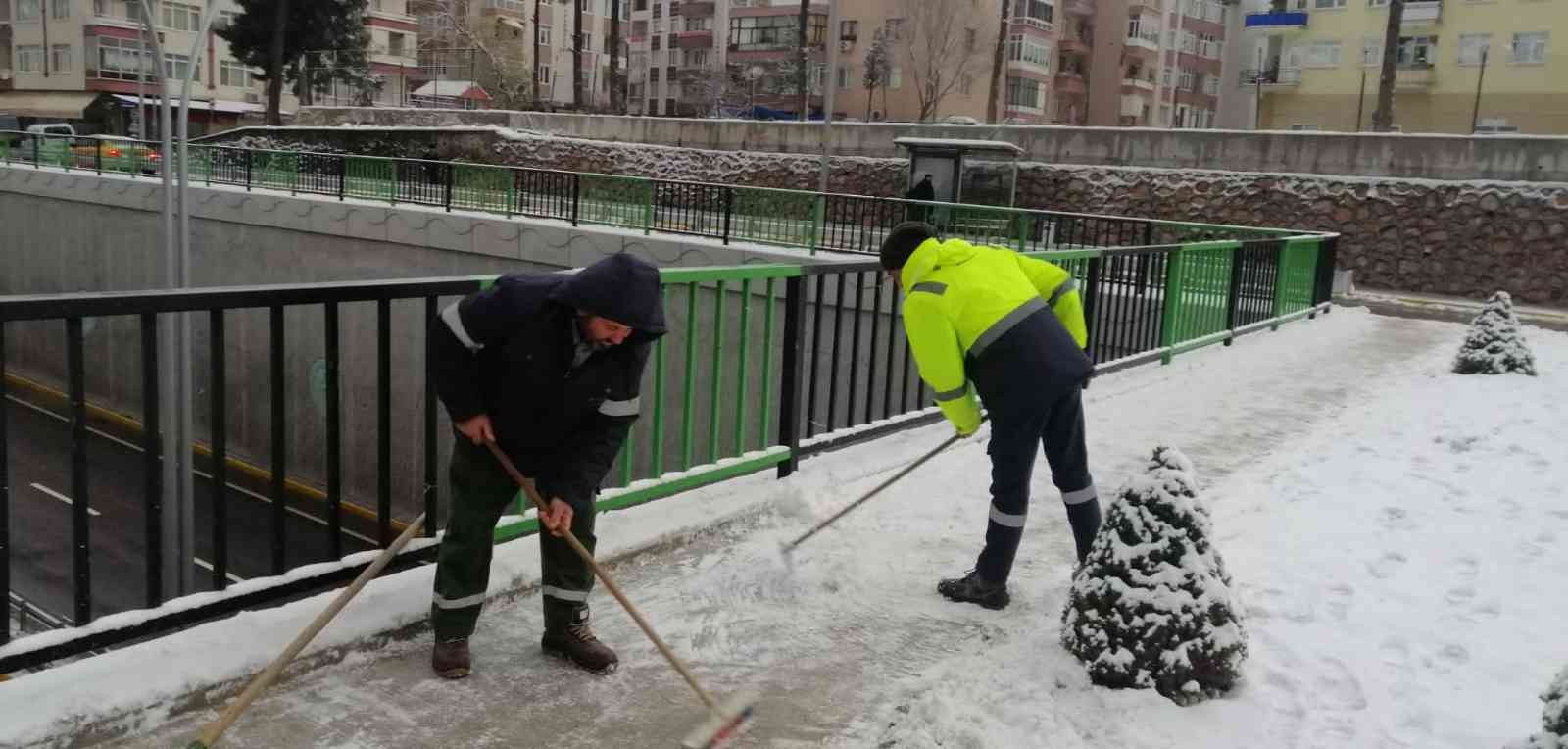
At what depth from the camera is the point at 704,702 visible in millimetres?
3514

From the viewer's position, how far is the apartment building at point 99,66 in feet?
193

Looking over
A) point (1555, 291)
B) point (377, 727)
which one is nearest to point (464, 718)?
point (377, 727)

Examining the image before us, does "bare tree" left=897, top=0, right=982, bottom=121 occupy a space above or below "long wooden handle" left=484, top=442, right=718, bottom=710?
above

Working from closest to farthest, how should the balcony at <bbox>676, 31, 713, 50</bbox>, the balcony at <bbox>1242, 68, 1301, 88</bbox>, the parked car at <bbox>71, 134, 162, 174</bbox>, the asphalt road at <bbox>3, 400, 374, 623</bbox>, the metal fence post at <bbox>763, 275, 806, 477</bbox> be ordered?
the metal fence post at <bbox>763, 275, 806, 477</bbox> < the asphalt road at <bbox>3, 400, 374, 623</bbox> < the parked car at <bbox>71, 134, 162, 174</bbox> < the balcony at <bbox>1242, 68, 1301, 88</bbox> < the balcony at <bbox>676, 31, 713, 50</bbox>

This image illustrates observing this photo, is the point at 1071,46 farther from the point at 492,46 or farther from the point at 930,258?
the point at 930,258

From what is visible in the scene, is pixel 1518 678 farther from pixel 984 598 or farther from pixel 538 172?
pixel 538 172

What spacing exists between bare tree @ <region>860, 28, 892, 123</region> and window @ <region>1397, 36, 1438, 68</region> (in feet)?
69.2

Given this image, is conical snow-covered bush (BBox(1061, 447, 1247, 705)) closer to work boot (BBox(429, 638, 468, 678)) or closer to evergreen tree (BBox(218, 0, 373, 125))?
work boot (BBox(429, 638, 468, 678))

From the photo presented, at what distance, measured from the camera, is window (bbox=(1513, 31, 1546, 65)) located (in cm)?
4416

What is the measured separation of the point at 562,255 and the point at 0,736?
55.8ft

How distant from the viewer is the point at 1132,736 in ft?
11.6

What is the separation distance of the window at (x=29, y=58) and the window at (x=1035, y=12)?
1965 inches

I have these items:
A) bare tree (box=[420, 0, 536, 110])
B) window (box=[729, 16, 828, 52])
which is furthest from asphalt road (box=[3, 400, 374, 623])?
window (box=[729, 16, 828, 52])

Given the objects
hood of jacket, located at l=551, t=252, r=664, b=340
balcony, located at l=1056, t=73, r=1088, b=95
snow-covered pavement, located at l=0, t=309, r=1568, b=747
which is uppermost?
balcony, located at l=1056, t=73, r=1088, b=95
